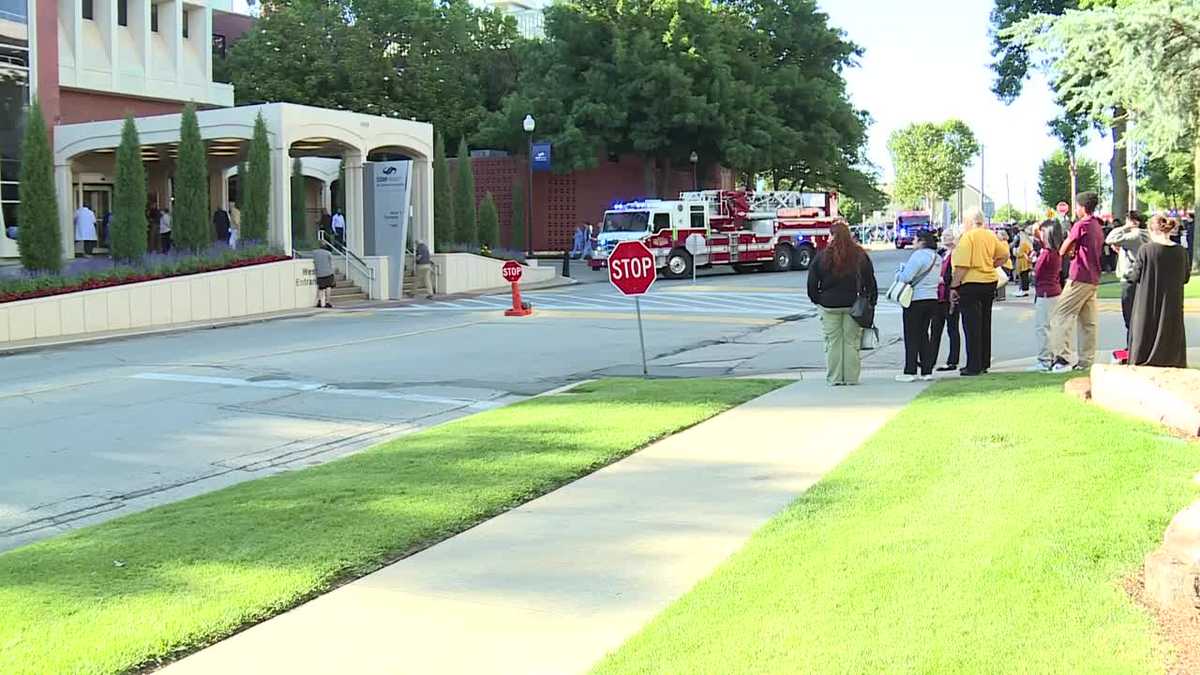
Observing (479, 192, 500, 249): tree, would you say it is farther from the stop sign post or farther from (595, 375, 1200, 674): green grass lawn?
(595, 375, 1200, 674): green grass lawn

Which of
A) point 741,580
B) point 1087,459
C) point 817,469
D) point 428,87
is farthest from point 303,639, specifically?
point 428,87

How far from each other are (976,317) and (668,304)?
15208 millimetres

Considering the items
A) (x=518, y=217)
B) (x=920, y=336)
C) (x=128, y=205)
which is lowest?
(x=920, y=336)

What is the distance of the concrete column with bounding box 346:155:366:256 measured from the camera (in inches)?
1221

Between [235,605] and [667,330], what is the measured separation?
52.8 feet

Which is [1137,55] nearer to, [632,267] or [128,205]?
[632,267]

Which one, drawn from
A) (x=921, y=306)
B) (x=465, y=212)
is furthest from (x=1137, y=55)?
(x=465, y=212)

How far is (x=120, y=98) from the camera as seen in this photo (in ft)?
118

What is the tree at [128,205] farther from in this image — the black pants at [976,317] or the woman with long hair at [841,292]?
the black pants at [976,317]

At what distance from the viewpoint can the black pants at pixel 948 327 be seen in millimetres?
12688

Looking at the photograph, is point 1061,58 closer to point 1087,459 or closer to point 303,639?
point 1087,459

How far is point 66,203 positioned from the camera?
104 ft

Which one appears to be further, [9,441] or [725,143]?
[725,143]

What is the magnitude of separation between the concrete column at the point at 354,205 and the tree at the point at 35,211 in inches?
351
